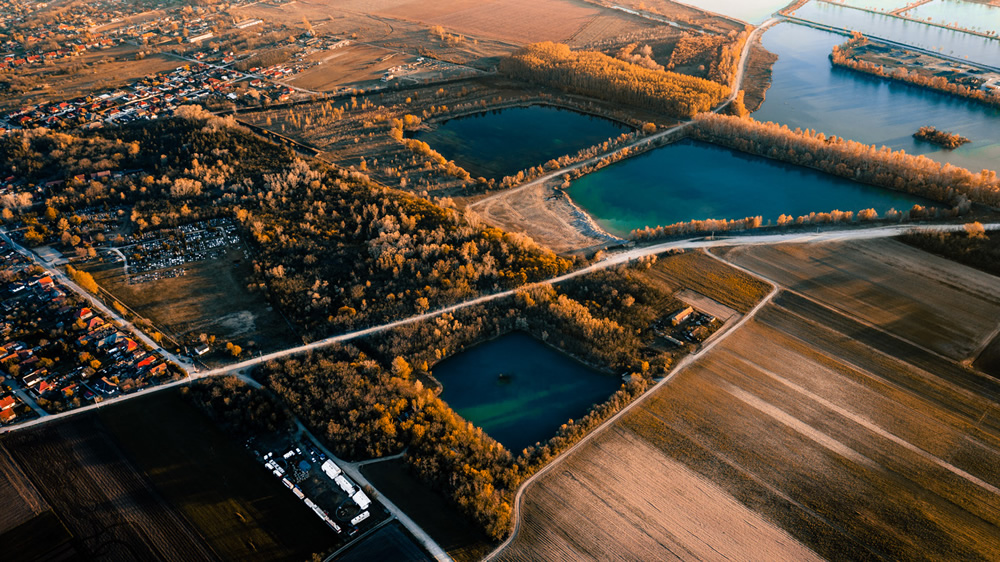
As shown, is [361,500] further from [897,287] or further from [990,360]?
Result: [897,287]

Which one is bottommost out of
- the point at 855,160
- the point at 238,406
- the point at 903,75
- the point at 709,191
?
the point at 238,406

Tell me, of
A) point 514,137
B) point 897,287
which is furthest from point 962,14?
point 897,287

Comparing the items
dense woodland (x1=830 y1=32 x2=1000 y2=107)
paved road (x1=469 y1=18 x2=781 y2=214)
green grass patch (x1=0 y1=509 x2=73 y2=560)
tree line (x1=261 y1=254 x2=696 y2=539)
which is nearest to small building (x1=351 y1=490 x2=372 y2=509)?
tree line (x1=261 y1=254 x2=696 y2=539)

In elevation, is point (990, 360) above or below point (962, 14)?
below

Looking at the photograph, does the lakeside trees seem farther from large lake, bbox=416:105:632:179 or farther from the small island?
large lake, bbox=416:105:632:179

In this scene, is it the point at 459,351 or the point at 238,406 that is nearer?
the point at 238,406

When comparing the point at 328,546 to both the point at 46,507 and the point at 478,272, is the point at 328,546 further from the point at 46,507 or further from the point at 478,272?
the point at 478,272

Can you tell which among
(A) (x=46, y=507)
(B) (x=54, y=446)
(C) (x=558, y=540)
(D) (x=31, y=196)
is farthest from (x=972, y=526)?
(D) (x=31, y=196)

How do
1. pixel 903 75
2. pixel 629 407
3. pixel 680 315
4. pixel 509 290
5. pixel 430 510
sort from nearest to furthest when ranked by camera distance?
pixel 430 510, pixel 629 407, pixel 680 315, pixel 509 290, pixel 903 75
